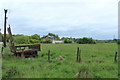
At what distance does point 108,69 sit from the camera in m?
9.07

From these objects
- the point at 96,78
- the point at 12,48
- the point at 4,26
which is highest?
the point at 4,26

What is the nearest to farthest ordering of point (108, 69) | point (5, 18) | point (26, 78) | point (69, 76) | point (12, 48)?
1. point (26, 78)
2. point (69, 76)
3. point (108, 69)
4. point (12, 48)
5. point (5, 18)

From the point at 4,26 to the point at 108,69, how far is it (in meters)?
19.3

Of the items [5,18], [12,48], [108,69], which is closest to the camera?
[108,69]

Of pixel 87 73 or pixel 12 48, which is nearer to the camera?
pixel 87 73

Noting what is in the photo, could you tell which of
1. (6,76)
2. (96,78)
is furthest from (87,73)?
(6,76)

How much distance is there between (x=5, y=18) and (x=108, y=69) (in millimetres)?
19301

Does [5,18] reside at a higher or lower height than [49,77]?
higher

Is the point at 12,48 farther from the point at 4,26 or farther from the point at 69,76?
the point at 4,26

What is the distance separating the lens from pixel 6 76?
7.27m

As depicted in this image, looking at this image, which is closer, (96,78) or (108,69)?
(96,78)

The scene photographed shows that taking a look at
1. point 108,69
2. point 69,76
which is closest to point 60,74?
point 69,76

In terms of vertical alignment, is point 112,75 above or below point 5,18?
below

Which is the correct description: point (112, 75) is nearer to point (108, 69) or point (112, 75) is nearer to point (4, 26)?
point (108, 69)
